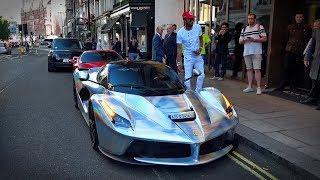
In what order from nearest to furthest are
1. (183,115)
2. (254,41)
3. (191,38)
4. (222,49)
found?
(183,115)
(191,38)
(254,41)
(222,49)

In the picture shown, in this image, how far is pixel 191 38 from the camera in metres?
8.57

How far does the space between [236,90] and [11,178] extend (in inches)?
274

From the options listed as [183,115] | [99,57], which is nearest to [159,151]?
[183,115]

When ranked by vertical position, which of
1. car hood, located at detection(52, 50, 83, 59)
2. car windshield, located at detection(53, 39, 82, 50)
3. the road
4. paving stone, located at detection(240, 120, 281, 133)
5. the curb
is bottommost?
the road

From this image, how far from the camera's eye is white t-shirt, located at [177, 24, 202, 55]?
858cm

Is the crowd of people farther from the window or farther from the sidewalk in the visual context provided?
the window

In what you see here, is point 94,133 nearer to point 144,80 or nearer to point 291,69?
point 144,80

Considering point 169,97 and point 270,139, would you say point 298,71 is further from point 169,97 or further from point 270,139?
point 169,97

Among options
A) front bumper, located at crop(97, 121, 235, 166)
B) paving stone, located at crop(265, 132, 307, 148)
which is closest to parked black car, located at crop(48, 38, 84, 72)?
paving stone, located at crop(265, 132, 307, 148)

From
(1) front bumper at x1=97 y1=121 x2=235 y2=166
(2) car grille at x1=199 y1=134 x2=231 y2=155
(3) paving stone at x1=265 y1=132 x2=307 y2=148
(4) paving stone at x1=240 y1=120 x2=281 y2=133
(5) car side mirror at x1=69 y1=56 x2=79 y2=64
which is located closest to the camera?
(1) front bumper at x1=97 y1=121 x2=235 y2=166

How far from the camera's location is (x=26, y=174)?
4.47m

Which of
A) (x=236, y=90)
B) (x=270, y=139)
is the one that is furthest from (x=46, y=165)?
(x=236, y=90)

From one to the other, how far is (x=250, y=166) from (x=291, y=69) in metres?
5.19

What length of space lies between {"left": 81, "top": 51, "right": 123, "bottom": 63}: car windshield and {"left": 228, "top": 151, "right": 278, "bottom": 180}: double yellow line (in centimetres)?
721
